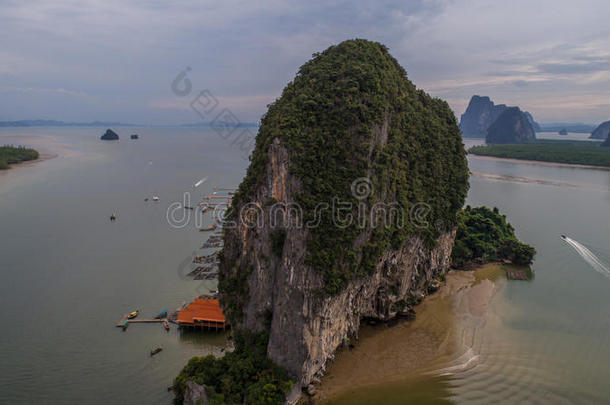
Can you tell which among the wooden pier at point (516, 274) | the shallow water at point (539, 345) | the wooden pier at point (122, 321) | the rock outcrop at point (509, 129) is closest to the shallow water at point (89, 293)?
the wooden pier at point (122, 321)

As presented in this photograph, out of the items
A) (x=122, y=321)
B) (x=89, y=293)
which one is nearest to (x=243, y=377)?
(x=122, y=321)

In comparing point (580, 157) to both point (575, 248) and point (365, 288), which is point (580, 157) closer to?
point (575, 248)

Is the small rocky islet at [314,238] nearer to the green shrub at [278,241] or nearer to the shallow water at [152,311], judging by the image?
the green shrub at [278,241]

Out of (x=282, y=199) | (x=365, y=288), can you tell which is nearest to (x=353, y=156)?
(x=282, y=199)

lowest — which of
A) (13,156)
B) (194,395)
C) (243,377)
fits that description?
(194,395)

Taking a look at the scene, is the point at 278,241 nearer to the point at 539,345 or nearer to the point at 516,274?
the point at 539,345
